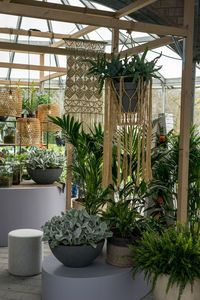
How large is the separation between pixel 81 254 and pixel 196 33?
127 inches

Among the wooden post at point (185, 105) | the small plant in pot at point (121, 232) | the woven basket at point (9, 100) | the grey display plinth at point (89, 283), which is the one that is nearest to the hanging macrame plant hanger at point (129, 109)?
the wooden post at point (185, 105)

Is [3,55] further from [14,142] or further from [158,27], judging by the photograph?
[158,27]

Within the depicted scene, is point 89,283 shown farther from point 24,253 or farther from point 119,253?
point 24,253

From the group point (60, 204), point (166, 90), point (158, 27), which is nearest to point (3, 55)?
point (166, 90)

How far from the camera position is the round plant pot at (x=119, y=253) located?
2.97 meters

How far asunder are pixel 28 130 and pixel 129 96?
2.68 m

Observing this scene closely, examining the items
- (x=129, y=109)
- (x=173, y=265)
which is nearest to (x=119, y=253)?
(x=173, y=265)

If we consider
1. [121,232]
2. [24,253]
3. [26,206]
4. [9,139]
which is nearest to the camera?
[121,232]

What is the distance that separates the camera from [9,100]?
16.1 feet

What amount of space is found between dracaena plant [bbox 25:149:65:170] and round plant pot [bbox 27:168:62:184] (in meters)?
0.05

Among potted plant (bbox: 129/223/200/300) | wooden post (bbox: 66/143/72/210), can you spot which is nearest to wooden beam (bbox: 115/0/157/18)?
wooden post (bbox: 66/143/72/210)

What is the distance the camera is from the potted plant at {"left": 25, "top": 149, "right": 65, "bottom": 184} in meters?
4.71

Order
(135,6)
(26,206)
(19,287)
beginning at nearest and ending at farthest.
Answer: (19,287) < (135,6) < (26,206)

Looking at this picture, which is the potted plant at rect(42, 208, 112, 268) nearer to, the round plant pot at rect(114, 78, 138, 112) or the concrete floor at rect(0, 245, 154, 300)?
the concrete floor at rect(0, 245, 154, 300)
